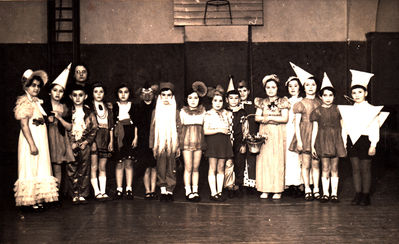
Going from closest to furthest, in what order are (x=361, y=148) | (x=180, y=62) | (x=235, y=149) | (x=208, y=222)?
1. (x=208, y=222)
2. (x=361, y=148)
3. (x=235, y=149)
4. (x=180, y=62)

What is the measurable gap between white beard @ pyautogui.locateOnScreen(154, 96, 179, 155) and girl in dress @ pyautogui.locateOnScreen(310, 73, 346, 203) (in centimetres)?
176

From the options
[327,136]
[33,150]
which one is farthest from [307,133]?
[33,150]

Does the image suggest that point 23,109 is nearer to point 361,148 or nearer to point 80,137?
point 80,137

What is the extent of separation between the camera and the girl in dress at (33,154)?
6336mm

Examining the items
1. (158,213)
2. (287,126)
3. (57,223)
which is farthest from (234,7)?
(57,223)

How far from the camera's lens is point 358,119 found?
6.78 m

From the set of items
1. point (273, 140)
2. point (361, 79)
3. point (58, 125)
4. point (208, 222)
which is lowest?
point (208, 222)

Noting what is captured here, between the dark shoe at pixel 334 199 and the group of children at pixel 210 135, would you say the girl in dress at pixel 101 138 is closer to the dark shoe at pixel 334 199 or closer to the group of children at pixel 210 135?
the group of children at pixel 210 135

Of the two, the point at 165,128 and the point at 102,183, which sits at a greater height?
the point at 165,128

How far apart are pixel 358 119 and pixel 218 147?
1.76m

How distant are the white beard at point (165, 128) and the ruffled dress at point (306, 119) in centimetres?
159

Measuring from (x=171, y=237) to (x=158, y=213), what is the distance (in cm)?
108

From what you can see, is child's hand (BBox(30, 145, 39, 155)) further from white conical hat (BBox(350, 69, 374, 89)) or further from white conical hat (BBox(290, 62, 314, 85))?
white conical hat (BBox(350, 69, 374, 89))

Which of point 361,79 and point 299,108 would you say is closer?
point 361,79
